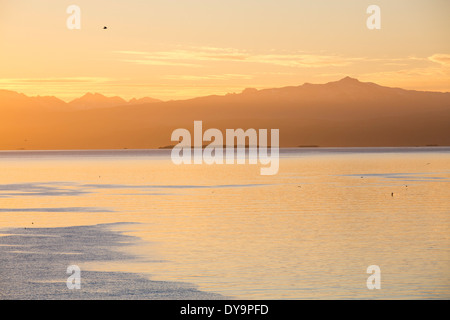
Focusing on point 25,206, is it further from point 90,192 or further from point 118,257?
point 118,257

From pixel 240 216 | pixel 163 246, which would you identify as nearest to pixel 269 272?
pixel 163 246

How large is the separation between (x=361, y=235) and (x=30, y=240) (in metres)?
16.6

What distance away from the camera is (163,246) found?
105ft

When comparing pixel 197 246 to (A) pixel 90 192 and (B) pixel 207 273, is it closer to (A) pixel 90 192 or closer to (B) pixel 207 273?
(B) pixel 207 273

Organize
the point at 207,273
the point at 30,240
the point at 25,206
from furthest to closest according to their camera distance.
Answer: the point at 25,206 < the point at 30,240 < the point at 207,273

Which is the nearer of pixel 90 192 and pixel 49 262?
pixel 49 262

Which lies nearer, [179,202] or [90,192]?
[179,202]

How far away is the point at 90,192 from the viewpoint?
67938 mm
